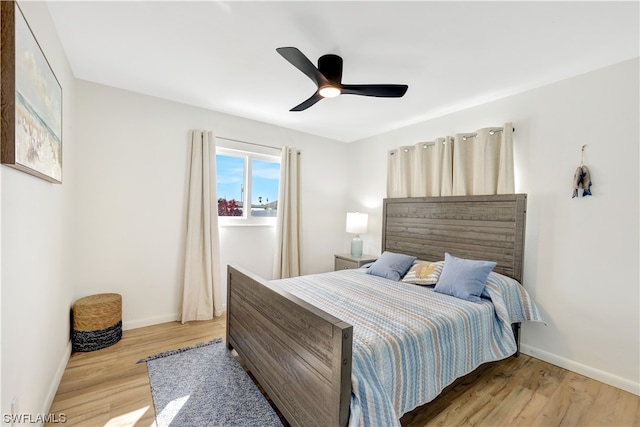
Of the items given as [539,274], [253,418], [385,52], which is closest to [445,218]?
[539,274]

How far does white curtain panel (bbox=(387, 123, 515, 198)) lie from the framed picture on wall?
3.33 m

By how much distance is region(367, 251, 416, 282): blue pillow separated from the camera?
115 inches

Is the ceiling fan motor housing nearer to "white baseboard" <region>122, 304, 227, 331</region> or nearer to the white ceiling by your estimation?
the white ceiling

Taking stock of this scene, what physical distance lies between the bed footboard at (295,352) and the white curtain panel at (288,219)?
149 centimetres

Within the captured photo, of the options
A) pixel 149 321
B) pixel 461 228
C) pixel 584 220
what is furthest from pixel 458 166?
pixel 149 321

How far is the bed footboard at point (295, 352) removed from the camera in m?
1.27

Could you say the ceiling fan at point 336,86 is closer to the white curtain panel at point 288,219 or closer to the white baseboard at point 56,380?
the white curtain panel at point 288,219

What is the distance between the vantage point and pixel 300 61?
1692 millimetres

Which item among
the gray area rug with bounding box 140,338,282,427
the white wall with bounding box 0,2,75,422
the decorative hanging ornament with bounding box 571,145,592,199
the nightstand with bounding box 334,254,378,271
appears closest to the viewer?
the white wall with bounding box 0,2,75,422

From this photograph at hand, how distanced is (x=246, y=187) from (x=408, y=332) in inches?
111

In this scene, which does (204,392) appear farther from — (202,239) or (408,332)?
(202,239)

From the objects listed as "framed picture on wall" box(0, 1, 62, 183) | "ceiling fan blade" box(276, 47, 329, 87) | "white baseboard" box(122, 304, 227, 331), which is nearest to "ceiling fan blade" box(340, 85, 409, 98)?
"ceiling fan blade" box(276, 47, 329, 87)

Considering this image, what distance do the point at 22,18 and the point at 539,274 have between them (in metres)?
3.89

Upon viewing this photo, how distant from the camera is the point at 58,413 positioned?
175cm
